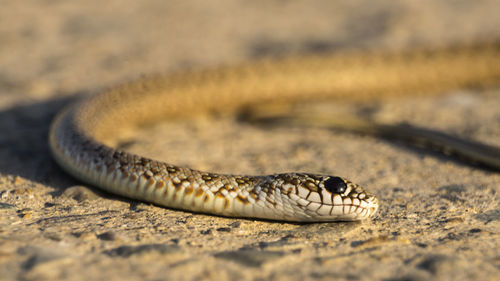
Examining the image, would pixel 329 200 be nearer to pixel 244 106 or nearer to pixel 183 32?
pixel 244 106

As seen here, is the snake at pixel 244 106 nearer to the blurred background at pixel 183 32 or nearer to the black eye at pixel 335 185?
the black eye at pixel 335 185

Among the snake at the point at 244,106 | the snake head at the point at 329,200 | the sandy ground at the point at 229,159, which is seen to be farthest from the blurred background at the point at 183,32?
the snake head at the point at 329,200

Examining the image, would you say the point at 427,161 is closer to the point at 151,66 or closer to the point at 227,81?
the point at 227,81

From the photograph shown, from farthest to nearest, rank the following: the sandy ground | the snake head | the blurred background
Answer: the blurred background < the snake head < the sandy ground

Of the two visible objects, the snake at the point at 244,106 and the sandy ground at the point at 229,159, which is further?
the snake at the point at 244,106

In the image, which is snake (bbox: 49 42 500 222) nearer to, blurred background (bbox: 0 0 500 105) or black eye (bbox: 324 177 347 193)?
black eye (bbox: 324 177 347 193)

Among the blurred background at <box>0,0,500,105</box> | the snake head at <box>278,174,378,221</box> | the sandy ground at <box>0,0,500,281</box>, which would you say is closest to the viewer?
the sandy ground at <box>0,0,500,281</box>

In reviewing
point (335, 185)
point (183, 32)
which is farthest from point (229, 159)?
point (183, 32)

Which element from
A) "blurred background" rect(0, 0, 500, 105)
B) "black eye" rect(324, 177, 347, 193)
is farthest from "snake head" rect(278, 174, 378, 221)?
"blurred background" rect(0, 0, 500, 105)
